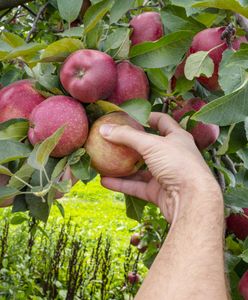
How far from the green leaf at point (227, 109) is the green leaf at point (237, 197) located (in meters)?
0.25

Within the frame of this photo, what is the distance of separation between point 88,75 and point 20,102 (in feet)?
0.54

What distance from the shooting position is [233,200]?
109 cm

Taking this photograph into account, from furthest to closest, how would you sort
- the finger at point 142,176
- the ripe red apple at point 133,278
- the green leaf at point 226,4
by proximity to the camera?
the ripe red apple at point 133,278
the finger at point 142,176
the green leaf at point 226,4

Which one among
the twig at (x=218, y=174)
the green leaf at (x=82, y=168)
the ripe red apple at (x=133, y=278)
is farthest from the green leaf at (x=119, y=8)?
the ripe red apple at (x=133, y=278)

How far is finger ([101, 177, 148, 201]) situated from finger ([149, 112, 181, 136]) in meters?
0.14

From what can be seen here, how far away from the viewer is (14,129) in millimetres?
997

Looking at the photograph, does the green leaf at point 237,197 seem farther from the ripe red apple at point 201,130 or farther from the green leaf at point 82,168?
the green leaf at point 82,168

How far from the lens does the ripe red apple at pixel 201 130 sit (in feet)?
3.74

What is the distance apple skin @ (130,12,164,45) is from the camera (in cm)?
112

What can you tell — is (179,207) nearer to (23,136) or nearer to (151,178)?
(151,178)

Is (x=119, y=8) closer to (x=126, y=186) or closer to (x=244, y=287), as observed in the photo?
(x=126, y=186)

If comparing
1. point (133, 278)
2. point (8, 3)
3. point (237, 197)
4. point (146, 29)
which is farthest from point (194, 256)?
point (133, 278)

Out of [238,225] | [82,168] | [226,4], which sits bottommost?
[238,225]

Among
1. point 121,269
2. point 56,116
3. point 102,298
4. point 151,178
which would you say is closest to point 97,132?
point 56,116
